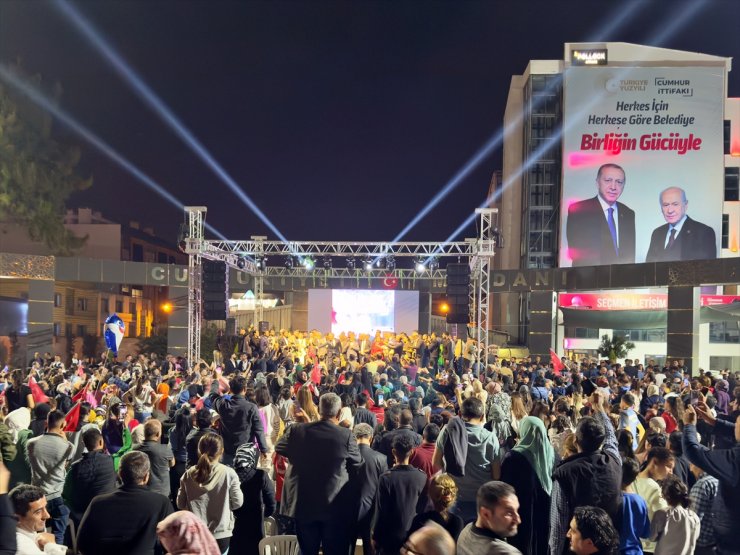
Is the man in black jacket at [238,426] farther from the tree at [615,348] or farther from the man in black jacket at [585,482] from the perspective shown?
the tree at [615,348]

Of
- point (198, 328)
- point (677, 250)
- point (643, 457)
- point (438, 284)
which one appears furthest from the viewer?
point (438, 284)

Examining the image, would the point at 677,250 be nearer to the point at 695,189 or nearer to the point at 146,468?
the point at 695,189

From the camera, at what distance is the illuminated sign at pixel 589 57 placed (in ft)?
108

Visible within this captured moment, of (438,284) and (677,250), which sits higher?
(677,250)

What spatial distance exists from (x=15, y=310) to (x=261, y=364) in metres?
18.5

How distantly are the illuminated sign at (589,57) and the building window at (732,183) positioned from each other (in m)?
9.59

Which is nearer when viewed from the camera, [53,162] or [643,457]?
[643,457]

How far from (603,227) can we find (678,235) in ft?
13.5

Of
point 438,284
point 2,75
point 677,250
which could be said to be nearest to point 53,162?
point 2,75

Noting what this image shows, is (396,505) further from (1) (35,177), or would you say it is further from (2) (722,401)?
(1) (35,177)

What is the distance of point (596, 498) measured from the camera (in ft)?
12.5

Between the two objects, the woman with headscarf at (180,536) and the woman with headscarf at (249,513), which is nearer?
the woman with headscarf at (180,536)

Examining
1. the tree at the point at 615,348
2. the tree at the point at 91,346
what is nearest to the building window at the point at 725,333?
the tree at the point at 615,348

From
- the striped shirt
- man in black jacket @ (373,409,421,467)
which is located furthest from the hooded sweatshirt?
the striped shirt
